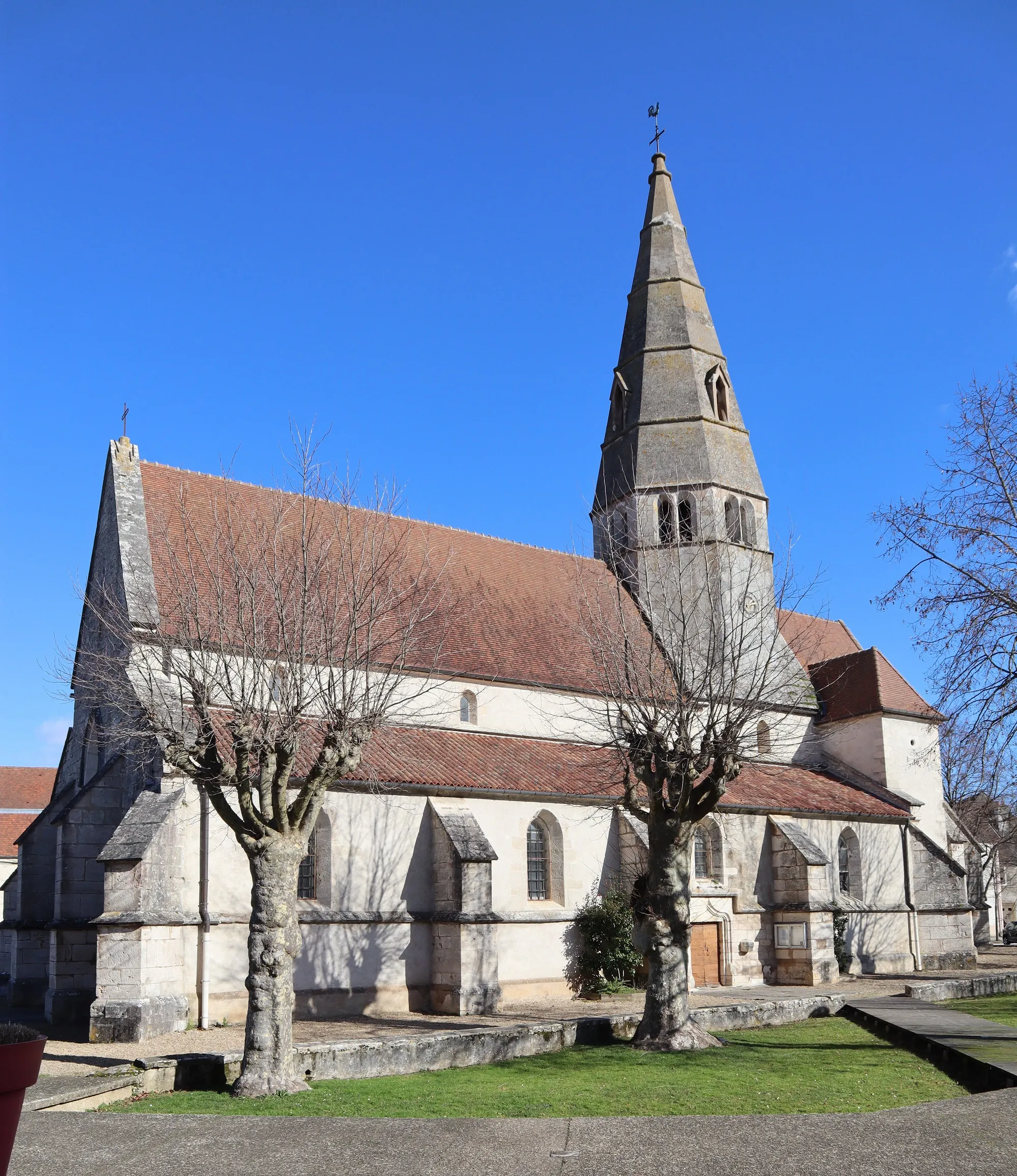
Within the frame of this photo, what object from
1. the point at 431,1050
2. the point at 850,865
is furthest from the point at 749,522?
the point at 431,1050

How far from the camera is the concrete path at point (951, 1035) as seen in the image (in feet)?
37.1

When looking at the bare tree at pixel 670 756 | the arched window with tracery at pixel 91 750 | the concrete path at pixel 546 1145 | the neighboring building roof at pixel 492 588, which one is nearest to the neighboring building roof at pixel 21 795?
the arched window with tracery at pixel 91 750

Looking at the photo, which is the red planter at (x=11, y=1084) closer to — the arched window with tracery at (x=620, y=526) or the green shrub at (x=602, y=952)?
the green shrub at (x=602, y=952)

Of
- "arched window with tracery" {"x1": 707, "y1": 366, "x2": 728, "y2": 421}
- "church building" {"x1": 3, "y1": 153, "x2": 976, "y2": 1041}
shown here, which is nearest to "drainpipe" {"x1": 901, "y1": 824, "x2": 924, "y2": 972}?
"church building" {"x1": 3, "y1": 153, "x2": 976, "y2": 1041}

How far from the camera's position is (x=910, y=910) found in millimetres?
27938

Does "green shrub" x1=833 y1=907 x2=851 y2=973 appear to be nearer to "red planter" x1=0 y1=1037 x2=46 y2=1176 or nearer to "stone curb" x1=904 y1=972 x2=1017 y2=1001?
"stone curb" x1=904 y1=972 x2=1017 y2=1001

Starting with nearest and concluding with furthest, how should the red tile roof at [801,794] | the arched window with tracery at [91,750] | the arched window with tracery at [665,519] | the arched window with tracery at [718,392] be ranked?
the arched window with tracery at [91,750] → the red tile roof at [801,794] → the arched window with tracery at [665,519] → the arched window with tracery at [718,392]

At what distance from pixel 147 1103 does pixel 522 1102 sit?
155 inches

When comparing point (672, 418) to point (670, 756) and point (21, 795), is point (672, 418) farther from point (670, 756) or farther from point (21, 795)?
point (21, 795)

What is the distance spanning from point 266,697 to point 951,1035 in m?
10.7

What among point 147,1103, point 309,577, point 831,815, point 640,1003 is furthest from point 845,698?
point 147,1103

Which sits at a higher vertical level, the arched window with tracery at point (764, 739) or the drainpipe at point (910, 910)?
the arched window with tracery at point (764, 739)

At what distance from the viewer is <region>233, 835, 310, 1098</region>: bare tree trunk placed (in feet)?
38.9

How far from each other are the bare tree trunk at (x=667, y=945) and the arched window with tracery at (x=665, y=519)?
47.5ft
